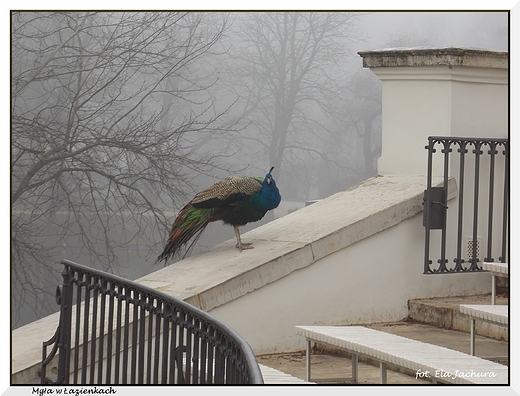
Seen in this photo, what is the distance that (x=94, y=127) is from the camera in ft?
36.9

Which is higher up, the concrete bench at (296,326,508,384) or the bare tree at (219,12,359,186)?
the bare tree at (219,12,359,186)

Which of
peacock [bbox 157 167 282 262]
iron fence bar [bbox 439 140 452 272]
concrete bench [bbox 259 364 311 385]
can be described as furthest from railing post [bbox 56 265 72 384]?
iron fence bar [bbox 439 140 452 272]

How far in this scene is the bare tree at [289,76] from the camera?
13.3 m

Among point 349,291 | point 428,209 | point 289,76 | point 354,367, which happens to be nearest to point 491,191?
point 428,209

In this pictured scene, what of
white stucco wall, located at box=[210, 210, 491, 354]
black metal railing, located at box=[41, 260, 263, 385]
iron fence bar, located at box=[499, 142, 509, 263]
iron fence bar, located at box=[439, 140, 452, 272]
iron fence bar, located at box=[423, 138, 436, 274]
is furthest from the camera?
iron fence bar, located at box=[499, 142, 509, 263]

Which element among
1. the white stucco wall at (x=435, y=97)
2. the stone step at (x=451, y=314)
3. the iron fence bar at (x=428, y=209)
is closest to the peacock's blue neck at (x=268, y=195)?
the iron fence bar at (x=428, y=209)

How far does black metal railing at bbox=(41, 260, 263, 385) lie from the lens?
312cm

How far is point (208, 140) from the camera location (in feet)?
44.2

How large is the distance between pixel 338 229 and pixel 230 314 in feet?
3.66

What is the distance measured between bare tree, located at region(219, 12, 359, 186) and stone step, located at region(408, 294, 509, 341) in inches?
275

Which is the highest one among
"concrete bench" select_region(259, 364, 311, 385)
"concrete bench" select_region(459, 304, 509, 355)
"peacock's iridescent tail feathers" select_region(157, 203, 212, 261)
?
"peacock's iridescent tail feathers" select_region(157, 203, 212, 261)

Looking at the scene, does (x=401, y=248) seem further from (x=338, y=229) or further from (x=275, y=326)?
(x=275, y=326)

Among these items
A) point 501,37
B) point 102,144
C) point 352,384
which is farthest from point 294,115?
point 352,384

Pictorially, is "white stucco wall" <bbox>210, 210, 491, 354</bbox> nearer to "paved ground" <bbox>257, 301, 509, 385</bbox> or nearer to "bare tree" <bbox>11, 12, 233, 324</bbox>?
"paved ground" <bbox>257, 301, 509, 385</bbox>
